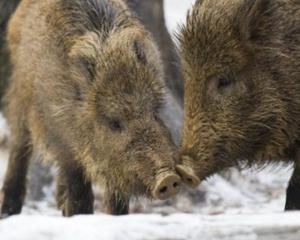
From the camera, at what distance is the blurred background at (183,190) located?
38.4 ft

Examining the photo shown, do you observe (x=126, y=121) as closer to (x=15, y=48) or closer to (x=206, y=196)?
(x=15, y=48)

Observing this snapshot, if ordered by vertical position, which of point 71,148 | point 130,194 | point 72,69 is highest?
point 72,69

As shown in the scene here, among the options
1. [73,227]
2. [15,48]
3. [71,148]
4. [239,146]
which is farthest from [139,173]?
[15,48]

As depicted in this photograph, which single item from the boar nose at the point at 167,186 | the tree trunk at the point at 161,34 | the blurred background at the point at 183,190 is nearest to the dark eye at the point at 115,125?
the boar nose at the point at 167,186

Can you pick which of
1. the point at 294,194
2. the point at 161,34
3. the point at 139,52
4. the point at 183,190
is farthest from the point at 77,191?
the point at 161,34

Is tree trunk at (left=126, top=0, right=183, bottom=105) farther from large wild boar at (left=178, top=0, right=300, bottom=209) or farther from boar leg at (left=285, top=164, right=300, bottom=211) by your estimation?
boar leg at (left=285, top=164, right=300, bottom=211)

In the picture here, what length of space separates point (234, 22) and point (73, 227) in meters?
2.86

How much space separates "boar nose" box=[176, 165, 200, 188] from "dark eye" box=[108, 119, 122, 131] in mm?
992

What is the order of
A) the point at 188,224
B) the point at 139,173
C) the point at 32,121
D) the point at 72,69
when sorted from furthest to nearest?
the point at 32,121 → the point at 72,69 → the point at 139,173 → the point at 188,224

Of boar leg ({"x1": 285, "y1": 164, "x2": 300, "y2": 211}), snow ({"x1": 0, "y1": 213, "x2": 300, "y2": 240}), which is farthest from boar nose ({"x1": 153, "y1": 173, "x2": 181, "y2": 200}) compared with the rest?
snow ({"x1": 0, "y1": 213, "x2": 300, "y2": 240})

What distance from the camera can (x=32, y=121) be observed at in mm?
9117

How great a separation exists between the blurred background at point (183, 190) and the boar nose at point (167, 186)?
4.44 m

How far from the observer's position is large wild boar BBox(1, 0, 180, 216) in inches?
287

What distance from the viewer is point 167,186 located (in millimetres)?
6680
